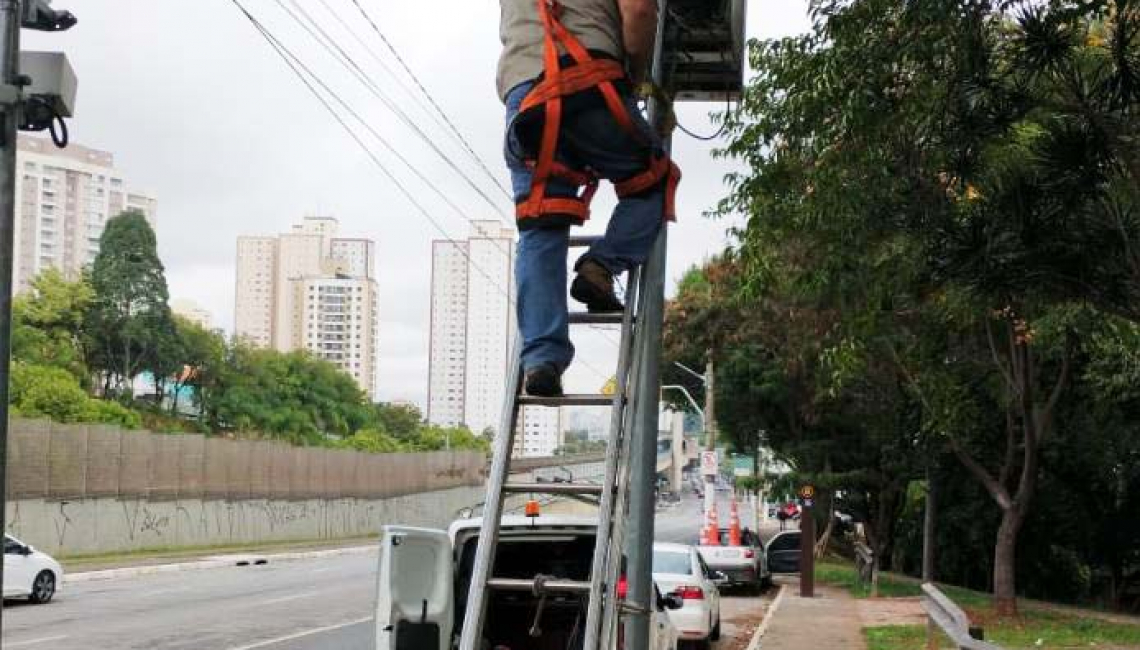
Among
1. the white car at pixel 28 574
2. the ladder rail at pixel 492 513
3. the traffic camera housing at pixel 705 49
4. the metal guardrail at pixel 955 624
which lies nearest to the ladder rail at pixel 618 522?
the ladder rail at pixel 492 513

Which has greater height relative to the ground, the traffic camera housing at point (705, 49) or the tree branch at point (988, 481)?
the traffic camera housing at point (705, 49)

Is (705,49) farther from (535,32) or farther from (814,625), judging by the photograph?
(814,625)

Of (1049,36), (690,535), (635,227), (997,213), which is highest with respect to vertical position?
(1049,36)

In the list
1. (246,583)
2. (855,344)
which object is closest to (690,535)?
(246,583)

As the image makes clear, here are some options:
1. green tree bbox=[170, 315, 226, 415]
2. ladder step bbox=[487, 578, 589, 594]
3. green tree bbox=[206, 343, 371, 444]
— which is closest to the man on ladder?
ladder step bbox=[487, 578, 589, 594]

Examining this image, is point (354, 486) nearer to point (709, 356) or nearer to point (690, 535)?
point (690, 535)

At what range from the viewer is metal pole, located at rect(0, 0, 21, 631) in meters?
4.66

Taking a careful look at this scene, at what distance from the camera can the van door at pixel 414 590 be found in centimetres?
574

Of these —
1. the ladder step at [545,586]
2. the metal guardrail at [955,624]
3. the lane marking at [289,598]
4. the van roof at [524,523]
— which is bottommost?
the lane marking at [289,598]

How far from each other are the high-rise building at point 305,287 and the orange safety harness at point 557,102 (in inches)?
4645

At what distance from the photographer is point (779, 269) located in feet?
56.0

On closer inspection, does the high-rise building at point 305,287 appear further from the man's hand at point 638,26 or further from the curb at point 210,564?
the man's hand at point 638,26

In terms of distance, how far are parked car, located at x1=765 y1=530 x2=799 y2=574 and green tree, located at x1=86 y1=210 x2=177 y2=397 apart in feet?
139

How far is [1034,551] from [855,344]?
65.6 ft
